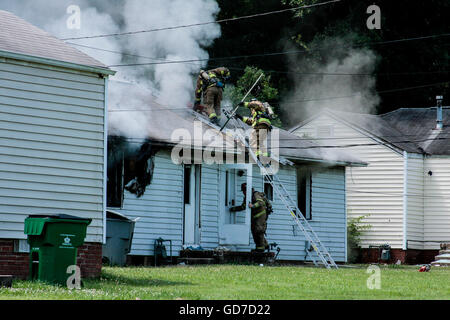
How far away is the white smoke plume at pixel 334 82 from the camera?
42.4m

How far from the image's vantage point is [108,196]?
21.8m

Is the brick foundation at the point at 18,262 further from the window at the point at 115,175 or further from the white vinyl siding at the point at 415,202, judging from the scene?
the white vinyl siding at the point at 415,202

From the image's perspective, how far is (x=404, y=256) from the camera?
32.2 metres

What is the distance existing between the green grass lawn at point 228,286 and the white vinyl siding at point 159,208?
11.2 ft

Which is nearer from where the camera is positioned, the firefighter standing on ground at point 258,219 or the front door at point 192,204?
the front door at point 192,204

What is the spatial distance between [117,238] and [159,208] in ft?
11.0

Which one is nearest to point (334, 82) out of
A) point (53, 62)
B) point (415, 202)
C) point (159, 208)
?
point (415, 202)

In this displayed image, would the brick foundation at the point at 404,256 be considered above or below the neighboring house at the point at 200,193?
below

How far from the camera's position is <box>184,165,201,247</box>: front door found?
23766 millimetres

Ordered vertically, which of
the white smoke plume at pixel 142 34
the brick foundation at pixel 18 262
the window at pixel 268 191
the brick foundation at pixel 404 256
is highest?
the white smoke plume at pixel 142 34

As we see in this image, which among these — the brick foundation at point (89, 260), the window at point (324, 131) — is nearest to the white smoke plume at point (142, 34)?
the window at point (324, 131)

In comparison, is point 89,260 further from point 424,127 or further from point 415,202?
point 424,127

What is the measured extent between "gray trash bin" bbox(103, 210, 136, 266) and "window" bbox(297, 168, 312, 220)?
932 centimetres

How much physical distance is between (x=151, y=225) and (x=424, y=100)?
25.7 meters
